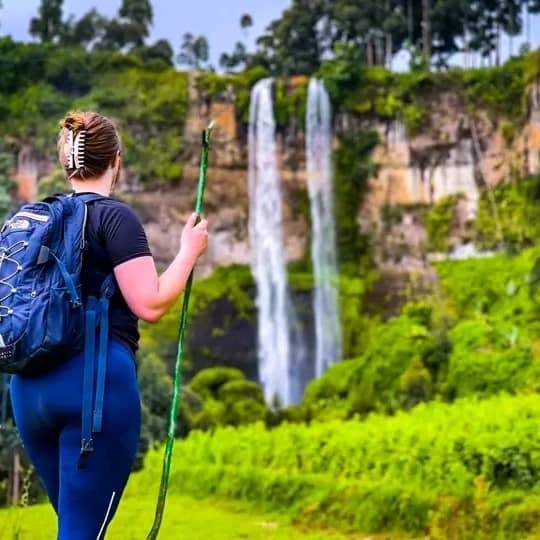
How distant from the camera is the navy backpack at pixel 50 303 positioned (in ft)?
6.86

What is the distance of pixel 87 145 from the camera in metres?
2.31

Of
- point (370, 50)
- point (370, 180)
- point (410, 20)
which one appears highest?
point (410, 20)

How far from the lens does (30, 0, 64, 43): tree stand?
122 ft

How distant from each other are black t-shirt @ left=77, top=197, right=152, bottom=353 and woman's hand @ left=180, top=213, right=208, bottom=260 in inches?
4.3

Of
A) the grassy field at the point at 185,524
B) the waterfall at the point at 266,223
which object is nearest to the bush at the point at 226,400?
the waterfall at the point at 266,223

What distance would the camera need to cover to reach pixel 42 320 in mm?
2092

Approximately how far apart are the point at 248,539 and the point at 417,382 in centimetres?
1139

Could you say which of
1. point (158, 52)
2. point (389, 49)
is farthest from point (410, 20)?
point (158, 52)

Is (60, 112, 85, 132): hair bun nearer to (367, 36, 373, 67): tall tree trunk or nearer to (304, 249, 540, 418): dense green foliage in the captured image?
(304, 249, 540, 418): dense green foliage

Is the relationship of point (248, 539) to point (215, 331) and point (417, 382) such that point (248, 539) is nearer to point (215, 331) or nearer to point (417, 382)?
point (417, 382)

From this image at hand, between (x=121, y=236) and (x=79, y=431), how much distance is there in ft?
1.47

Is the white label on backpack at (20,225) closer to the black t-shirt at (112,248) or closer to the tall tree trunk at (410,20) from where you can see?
the black t-shirt at (112,248)

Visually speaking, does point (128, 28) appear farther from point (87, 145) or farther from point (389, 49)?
point (87, 145)

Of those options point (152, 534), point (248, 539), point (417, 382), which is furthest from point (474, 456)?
point (417, 382)
